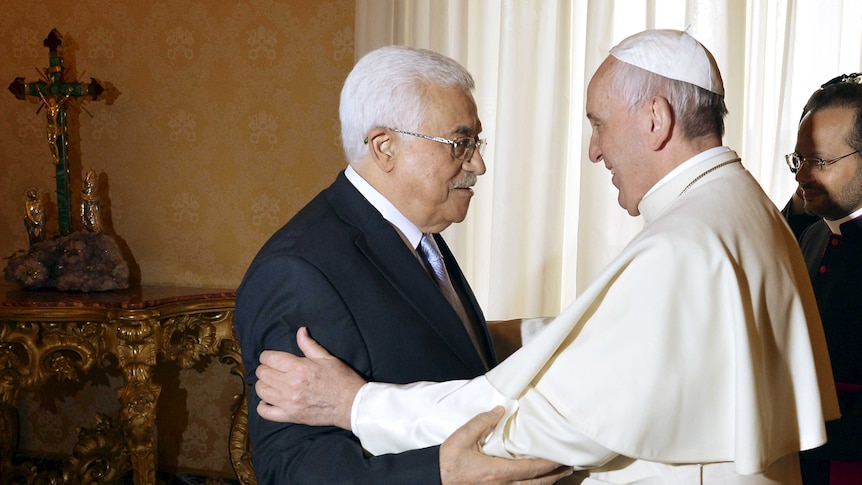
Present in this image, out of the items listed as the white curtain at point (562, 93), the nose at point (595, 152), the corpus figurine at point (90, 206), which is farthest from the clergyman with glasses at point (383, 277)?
the corpus figurine at point (90, 206)

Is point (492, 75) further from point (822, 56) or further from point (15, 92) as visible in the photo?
point (15, 92)

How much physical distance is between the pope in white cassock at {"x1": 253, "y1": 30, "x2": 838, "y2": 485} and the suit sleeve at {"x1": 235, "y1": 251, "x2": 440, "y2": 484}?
2.0 inches

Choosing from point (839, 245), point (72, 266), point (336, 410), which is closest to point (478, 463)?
point (336, 410)

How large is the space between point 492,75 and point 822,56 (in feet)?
4.72

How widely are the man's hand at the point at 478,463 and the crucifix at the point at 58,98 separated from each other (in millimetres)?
3346

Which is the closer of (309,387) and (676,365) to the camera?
(676,365)

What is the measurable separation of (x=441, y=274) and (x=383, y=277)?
1.00 ft

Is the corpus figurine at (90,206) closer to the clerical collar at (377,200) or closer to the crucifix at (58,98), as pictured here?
the crucifix at (58,98)

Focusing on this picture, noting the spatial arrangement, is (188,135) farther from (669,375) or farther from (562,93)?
(669,375)

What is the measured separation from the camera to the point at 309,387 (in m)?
1.72

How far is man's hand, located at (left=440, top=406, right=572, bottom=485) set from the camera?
5.38ft

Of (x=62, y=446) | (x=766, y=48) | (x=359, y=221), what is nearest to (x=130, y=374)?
(x=62, y=446)

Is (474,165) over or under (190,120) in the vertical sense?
under

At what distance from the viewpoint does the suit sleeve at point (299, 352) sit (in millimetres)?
1704
